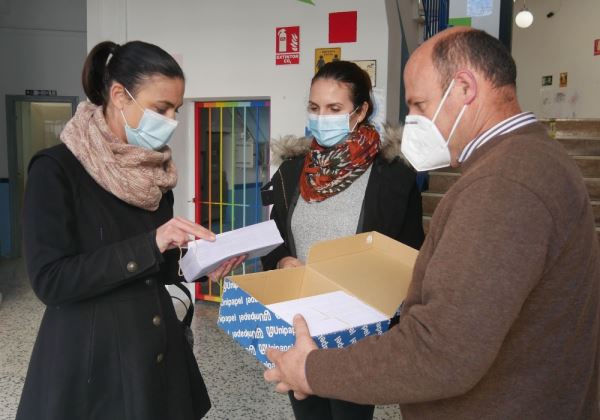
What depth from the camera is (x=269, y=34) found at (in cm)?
382

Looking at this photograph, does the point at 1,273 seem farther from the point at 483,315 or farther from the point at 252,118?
the point at 483,315

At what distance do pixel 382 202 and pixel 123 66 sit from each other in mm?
883

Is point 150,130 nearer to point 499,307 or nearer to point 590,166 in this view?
point 499,307

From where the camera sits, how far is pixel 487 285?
701mm

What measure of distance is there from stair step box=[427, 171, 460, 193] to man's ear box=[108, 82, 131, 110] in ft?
11.7

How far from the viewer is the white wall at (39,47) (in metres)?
6.55

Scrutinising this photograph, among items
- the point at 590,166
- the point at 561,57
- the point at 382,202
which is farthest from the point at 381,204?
the point at 561,57

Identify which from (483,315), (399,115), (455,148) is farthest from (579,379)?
(399,115)

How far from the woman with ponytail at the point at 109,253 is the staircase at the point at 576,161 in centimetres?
292

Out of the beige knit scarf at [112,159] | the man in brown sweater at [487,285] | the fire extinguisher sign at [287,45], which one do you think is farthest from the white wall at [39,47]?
the man in brown sweater at [487,285]

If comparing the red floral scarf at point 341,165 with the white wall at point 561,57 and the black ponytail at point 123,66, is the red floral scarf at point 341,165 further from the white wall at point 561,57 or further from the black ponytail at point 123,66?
the white wall at point 561,57

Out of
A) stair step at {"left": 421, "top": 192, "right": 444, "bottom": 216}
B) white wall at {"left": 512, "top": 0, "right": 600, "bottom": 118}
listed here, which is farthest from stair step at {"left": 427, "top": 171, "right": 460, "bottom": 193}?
white wall at {"left": 512, "top": 0, "right": 600, "bottom": 118}

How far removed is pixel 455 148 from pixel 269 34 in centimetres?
317

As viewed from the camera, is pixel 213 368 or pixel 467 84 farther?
pixel 213 368
